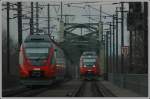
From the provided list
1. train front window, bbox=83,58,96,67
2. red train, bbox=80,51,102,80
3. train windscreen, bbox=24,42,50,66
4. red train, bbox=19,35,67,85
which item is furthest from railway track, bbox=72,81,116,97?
train front window, bbox=83,58,96,67

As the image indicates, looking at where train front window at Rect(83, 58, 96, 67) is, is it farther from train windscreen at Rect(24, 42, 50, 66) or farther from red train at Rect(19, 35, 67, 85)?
train windscreen at Rect(24, 42, 50, 66)

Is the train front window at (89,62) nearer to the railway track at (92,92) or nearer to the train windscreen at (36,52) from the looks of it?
the railway track at (92,92)

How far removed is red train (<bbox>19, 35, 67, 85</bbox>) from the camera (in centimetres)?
3688

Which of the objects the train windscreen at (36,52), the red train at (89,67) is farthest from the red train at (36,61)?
the red train at (89,67)

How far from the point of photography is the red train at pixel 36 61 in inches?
1452

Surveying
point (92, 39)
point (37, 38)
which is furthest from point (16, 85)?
point (92, 39)

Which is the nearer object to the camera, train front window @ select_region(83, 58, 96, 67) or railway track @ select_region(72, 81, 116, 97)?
railway track @ select_region(72, 81, 116, 97)

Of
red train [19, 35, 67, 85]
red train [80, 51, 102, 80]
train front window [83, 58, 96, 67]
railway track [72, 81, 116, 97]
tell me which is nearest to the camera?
railway track [72, 81, 116, 97]

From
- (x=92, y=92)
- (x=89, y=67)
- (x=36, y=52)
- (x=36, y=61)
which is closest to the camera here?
(x=36, y=61)

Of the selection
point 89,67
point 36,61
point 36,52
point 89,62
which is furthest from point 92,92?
point 89,62

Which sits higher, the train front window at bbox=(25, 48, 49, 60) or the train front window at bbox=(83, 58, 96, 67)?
the train front window at bbox=(25, 48, 49, 60)

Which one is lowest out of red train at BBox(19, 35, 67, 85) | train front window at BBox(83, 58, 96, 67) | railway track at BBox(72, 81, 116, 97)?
railway track at BBox(72, 81, 116, 97)

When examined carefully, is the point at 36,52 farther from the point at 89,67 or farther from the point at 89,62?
the point at 89,62

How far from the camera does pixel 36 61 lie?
121ft
